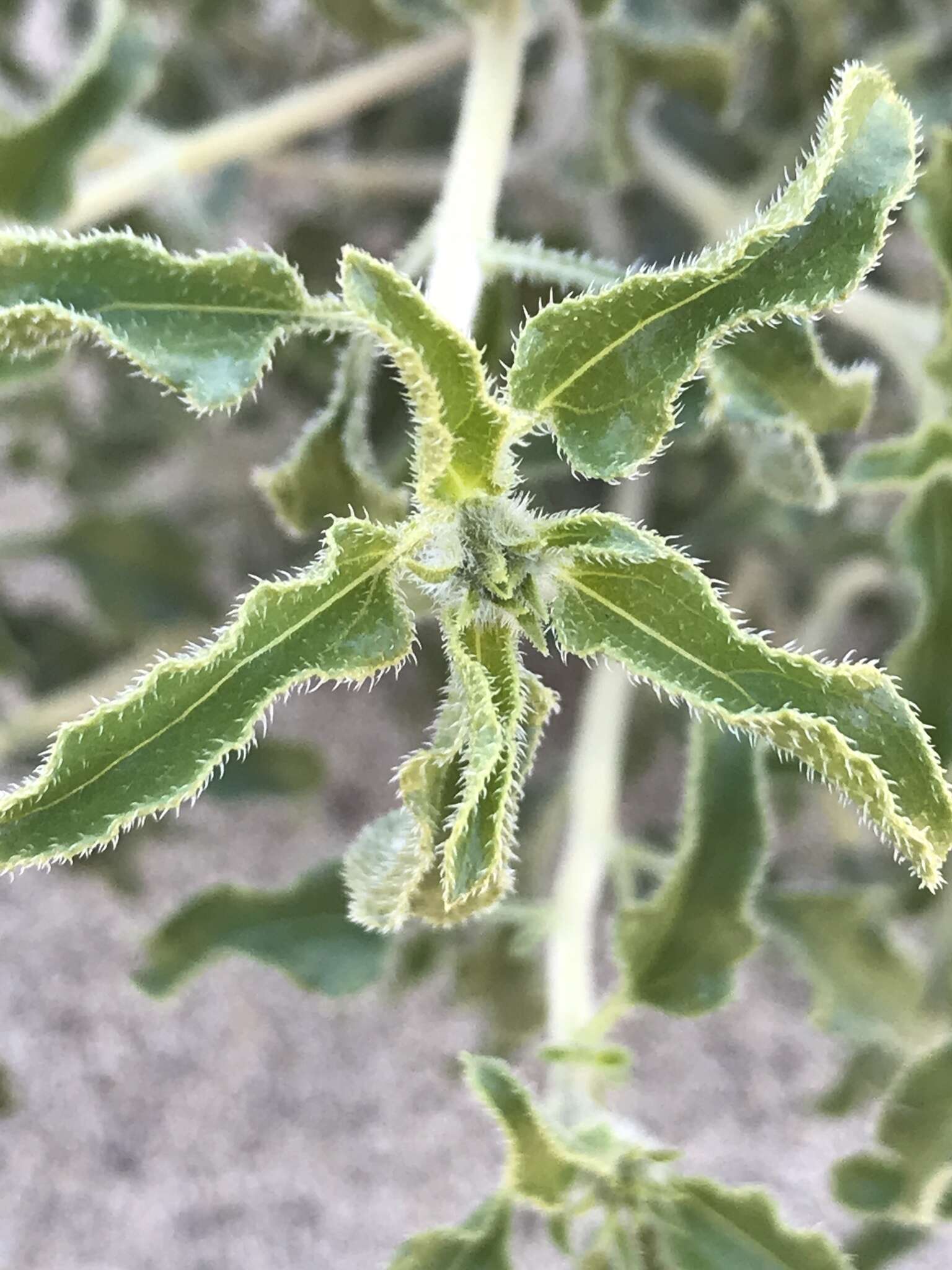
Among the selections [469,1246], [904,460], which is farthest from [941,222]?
[469,1246]

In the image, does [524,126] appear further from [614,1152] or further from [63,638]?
[614,1152]

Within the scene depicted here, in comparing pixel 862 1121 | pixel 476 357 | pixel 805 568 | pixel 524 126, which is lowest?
Result: pixel 862 1121

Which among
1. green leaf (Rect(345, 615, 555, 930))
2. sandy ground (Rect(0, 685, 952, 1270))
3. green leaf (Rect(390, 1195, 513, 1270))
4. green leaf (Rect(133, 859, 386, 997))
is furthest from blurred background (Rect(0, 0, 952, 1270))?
green leaf (Rect(345, 615, 555, 930))

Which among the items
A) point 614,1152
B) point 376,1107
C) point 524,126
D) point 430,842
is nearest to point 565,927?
point 614,1152

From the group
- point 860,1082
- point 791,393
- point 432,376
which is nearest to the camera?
point 432,376

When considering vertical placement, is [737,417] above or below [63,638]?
below

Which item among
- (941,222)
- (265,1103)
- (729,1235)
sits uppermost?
(941,222)

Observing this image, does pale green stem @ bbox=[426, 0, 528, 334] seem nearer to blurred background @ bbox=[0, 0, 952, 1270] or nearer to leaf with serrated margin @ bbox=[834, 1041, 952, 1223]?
blurred background @ bbox=[0, 0, 952, 1270]

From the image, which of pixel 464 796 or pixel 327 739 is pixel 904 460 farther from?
pixel 327 739
